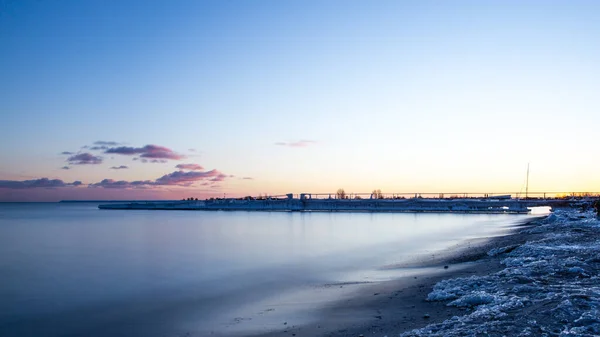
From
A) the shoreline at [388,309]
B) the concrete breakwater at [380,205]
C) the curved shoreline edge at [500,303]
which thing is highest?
the curved shoreline edge at [500,303]

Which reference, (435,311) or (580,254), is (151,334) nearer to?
(435,311)

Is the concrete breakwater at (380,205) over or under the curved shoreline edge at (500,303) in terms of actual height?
under

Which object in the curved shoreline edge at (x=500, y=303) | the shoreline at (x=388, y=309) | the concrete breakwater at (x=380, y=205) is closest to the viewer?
the curved shoreline edge at (x=500, y=303)

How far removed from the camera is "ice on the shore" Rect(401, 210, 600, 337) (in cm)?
559

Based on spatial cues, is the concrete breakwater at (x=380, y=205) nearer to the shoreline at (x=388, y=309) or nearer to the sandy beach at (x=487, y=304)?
the shoreline at (x=388, y=309)

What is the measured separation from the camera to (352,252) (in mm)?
19688

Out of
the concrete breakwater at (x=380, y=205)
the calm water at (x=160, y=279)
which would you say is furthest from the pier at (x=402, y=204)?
the calm water at (x=160, y=279)

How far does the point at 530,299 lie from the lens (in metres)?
6.90

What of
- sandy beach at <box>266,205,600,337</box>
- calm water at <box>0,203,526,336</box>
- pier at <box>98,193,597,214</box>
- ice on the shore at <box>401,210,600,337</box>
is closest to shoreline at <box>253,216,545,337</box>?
sandy beach at <box>266,205,600,337</box>

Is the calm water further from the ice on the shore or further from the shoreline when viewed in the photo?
the ice on the shore

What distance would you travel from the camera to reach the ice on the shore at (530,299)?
559 centimetres

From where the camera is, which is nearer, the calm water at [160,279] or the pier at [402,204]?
the calm water at [160,279]

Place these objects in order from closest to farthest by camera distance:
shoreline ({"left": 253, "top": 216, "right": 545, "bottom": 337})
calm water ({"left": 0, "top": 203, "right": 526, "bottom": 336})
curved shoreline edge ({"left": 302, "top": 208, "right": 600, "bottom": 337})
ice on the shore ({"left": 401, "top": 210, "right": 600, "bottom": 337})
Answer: ice on the shore ({"left": 401, "top": 210, "right": 600, "bottom": 337})
curved shoreline edge ({"left": 302, "top": 208, "right": 600, "bottom": 337})
shoreline ({"left": 253, "top": 216, "right": 545, "bottom": 337})
calm water ({"left": 0, "top": 203, "right": 526, "bottom": 336})

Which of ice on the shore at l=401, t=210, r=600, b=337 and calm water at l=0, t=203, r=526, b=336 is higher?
ice on the shore at l=401, t=210, r=600, b=337
